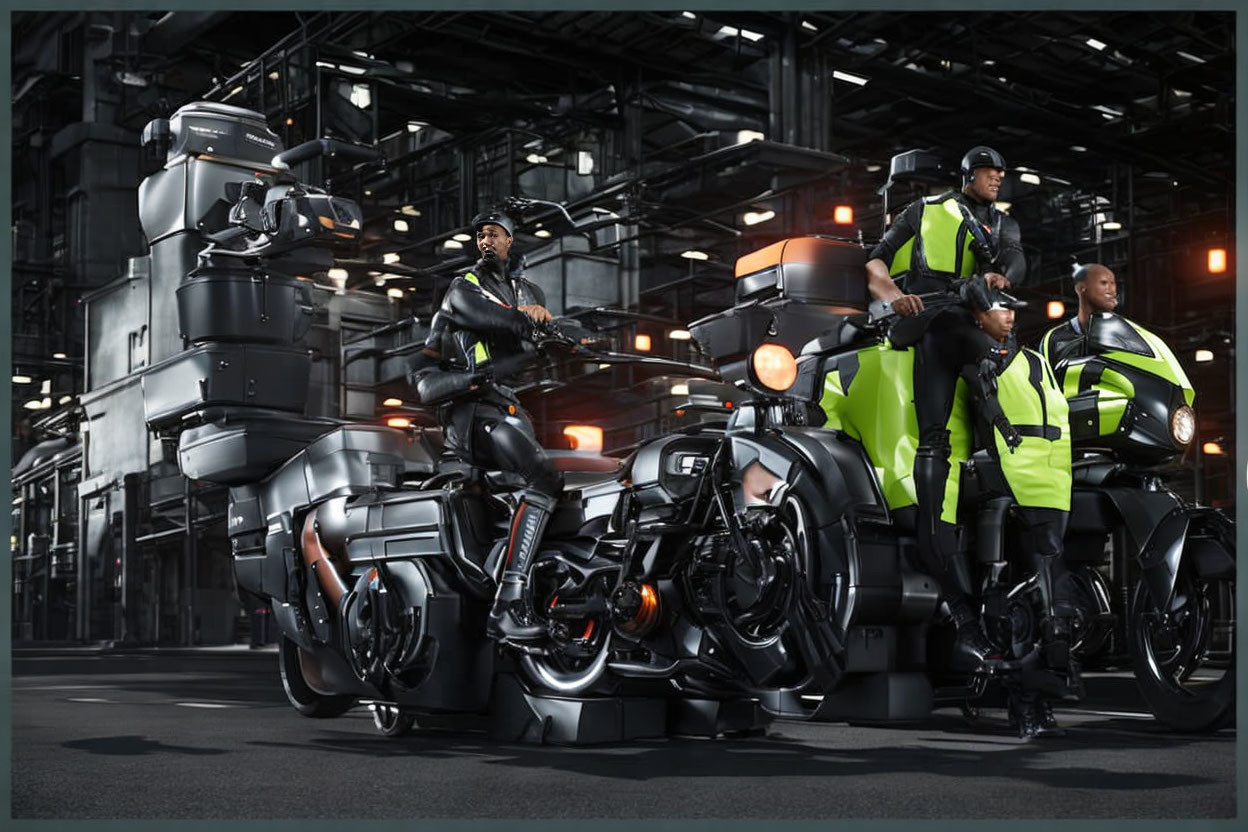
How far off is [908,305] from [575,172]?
1521 centimetres

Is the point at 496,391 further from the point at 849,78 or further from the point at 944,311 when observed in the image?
the point at 849,78

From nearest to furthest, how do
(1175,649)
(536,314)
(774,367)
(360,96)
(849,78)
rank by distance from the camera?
1. (774,367)
2. (536,314)
3. (1175,649)
4. (849,78)
5. (360,96)

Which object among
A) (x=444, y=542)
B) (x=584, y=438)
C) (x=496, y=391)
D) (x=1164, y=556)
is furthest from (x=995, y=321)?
(x=444, y=542)

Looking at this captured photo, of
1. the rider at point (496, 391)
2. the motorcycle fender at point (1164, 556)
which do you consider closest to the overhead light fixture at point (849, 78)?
the rider at point (496, 391)

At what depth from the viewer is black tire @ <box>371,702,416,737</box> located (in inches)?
273

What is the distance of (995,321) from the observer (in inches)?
235

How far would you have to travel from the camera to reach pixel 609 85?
18984mm

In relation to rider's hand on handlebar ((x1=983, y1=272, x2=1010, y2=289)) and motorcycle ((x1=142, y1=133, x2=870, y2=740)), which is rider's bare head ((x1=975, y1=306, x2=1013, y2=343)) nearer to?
rider's hand on handlebar ((x1=983, y1=272, x2=1010, y2=289))

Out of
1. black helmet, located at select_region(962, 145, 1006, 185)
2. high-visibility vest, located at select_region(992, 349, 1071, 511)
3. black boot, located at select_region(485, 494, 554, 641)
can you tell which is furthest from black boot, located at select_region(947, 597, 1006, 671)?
black helmet, located at select_region(962, 145, 1006, 185)

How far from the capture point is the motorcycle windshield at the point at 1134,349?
6730 mm

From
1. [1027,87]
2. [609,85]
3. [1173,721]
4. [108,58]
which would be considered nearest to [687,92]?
[609,85]

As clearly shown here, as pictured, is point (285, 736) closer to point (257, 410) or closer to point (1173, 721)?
point (257, 410)

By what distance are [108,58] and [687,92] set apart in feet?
23.6

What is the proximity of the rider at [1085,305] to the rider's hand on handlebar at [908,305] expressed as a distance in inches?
59.8
